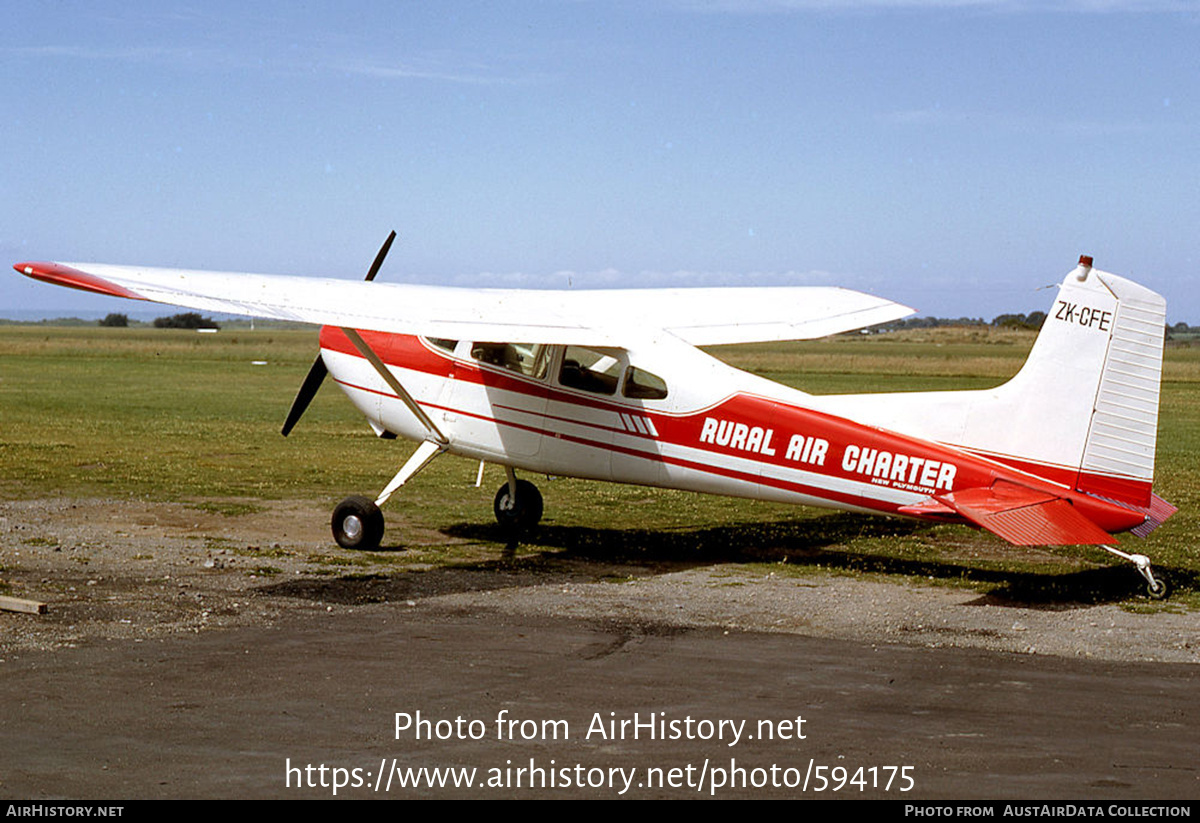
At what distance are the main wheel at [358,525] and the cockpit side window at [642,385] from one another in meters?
2.79

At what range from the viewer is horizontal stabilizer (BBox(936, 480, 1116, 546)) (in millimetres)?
9336

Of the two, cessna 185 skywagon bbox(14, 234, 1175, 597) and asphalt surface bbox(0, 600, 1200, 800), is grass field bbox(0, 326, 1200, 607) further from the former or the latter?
asphalt surface bbox(0, 600, 1200, 800)

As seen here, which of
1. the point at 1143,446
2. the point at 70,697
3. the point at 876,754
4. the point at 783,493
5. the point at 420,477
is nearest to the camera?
the point at 876,754

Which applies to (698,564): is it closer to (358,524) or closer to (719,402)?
(719,402)

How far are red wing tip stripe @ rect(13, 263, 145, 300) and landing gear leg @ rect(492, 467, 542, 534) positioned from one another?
5.14 m

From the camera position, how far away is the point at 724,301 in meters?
14.6

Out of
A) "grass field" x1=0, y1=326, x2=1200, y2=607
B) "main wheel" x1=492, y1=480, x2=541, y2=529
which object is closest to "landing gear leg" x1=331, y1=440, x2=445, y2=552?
"grass field" x1=0, y1=326, x2=1200, y2=607

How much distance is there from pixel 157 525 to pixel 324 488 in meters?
3.47

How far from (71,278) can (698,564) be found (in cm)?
623

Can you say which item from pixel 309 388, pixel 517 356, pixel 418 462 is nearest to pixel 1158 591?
pixel 517 356

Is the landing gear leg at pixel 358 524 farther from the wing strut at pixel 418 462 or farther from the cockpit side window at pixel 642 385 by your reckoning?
the cockpit side window at pixel 642 385
